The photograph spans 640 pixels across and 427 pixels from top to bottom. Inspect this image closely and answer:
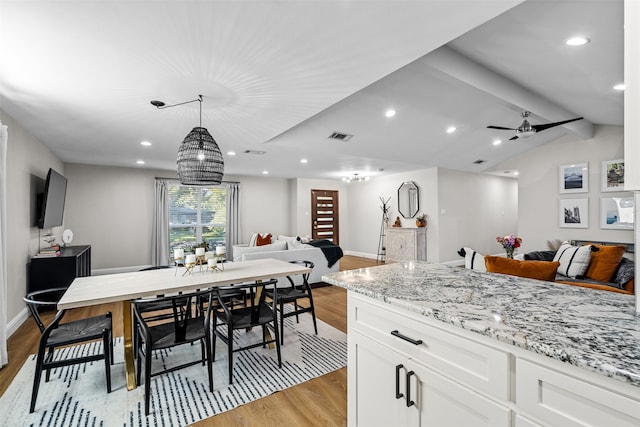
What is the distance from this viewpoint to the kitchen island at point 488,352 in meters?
0.77

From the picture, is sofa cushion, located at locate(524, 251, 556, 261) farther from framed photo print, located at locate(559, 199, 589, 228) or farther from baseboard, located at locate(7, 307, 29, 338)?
baseboard, located at locate(7, 307, 29, 338)

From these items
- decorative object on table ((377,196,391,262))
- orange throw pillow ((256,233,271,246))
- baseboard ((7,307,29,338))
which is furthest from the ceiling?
decorative object on table ((377,196,391,262))

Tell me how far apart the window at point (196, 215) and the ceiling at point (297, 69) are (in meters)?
2.06

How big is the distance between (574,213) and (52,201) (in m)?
8.84

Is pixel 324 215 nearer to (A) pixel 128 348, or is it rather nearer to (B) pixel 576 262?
(B) pixel 576 262

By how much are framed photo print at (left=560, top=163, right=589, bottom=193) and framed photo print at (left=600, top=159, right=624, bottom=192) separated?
251mm

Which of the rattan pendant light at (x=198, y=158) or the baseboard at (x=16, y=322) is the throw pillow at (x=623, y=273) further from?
the baseboard at (x=16, y=322)

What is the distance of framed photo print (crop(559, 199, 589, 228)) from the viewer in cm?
579

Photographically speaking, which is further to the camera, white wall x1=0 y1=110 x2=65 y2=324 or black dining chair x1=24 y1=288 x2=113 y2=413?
white wall x1=0 y1=110 x2=65 y2=324

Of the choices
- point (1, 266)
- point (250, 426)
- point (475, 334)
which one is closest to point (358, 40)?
point (475, 334)

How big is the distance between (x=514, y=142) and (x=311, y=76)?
5521 millimetres

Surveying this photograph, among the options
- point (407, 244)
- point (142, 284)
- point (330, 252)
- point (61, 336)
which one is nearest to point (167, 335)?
point (142, 284)

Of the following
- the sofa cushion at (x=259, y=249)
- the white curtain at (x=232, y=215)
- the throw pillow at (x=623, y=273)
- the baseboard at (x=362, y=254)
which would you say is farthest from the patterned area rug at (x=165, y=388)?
the baseboard at (x=362, y=254)

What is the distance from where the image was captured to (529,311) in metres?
1.09
